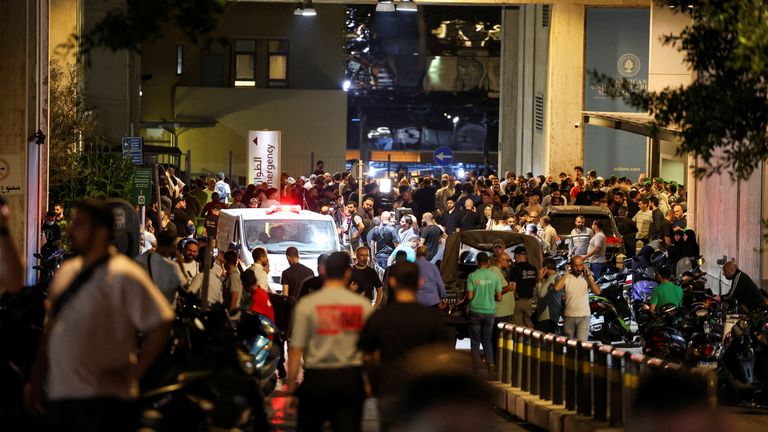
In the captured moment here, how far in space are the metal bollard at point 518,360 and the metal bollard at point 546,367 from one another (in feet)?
2.31

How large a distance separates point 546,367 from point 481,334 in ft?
12.2

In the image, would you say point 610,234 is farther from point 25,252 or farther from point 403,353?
point 403,353

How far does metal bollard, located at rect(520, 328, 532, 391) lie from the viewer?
15.2m

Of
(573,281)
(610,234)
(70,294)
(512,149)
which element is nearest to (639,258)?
(610,234)

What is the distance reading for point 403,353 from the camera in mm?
9219

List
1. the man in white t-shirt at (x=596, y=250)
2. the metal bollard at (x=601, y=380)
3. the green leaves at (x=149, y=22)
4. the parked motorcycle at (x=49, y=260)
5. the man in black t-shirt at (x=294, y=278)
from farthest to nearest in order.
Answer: the man in white t-shirt at (x=596, y=250) < the parked motorcycle at (x=49, y=260) < the man in black t-shirt at (x=294, y=278) < the metal bollard at (x=601, y=380) < the green leaves at (x=149, y=22)

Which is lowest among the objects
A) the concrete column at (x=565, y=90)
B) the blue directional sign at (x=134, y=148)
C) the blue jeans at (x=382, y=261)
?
the blue jeans at (x=382, y=261)

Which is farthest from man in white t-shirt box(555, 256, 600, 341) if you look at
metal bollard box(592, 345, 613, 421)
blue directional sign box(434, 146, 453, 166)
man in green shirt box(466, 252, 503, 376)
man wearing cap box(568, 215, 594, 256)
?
blue directional sign box(434, 146, 453, 166)

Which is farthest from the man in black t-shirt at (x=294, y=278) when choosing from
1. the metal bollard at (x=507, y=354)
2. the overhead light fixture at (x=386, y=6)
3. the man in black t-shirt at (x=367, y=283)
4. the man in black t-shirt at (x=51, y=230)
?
the overhead light fixture at (x=386, y=6)

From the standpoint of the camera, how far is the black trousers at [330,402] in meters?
9.12

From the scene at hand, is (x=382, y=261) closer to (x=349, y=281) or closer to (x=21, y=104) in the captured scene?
(x=21, y=104)

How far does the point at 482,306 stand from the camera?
1811cm

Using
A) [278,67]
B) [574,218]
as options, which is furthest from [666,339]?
[278,67]

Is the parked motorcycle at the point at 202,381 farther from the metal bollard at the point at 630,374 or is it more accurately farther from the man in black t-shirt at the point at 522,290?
the man in black t-shirt at the point at 522,290
